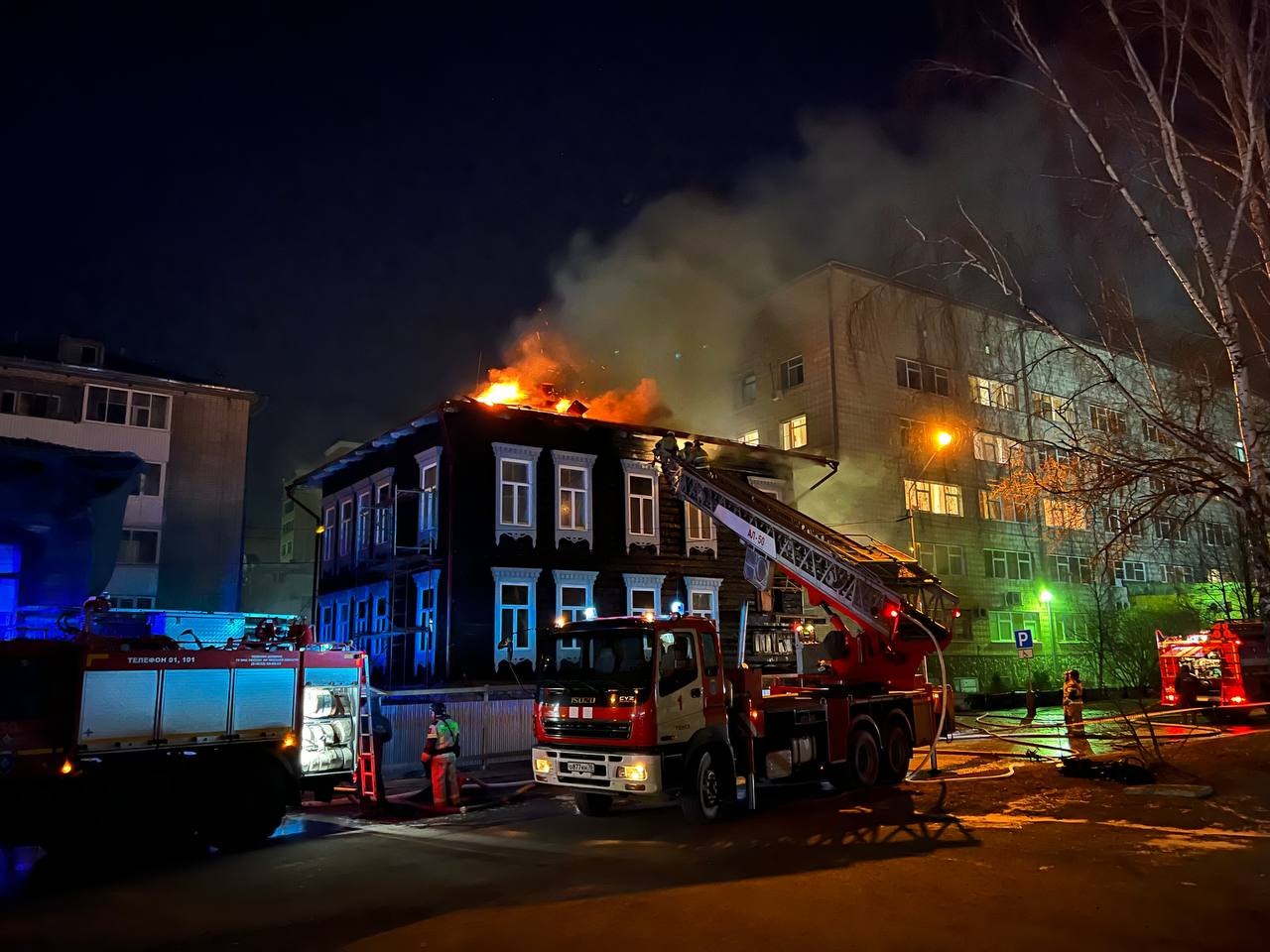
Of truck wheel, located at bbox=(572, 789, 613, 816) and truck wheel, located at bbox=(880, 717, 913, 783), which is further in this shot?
truck wheel, located at bbox=(880, 717, 913, 783)

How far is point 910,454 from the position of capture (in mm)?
33906

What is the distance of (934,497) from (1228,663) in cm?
1498

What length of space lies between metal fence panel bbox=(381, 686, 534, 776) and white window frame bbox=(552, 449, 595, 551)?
5906 mm

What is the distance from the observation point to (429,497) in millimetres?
24062

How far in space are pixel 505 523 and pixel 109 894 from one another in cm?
1587

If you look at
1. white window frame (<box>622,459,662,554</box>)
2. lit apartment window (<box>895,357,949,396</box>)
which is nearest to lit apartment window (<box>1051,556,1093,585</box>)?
lit apartment window (<box>895,357,949,396</box>)

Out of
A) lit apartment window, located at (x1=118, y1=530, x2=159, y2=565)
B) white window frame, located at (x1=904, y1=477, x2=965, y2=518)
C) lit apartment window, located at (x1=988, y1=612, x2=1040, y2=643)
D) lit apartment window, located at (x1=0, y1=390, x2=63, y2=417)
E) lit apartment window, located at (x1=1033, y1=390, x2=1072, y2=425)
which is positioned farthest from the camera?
lit apartment window, located at (x1=988, y1=612, x2=1040, y2=643)

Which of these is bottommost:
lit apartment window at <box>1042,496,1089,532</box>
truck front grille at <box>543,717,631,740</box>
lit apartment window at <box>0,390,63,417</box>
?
truck front grille at <box>543,717,631,740</box>

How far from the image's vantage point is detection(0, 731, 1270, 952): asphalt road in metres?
6.35

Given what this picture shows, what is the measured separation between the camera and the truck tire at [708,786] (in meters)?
10.9

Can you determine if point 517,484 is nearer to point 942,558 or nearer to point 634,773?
point 634,773

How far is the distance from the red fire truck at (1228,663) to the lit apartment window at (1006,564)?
14591mm

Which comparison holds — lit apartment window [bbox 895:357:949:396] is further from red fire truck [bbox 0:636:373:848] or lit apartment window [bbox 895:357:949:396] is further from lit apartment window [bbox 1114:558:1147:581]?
red fire truck [bbox 0:636:373:848]

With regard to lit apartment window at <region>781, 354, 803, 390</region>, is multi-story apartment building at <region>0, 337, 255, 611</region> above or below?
below
